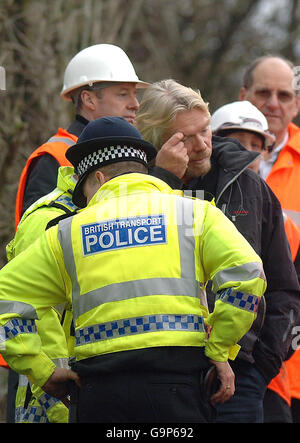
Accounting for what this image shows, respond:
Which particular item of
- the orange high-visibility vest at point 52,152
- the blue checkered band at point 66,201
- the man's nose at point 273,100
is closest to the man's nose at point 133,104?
the orange high-visibility vest at point 52,152

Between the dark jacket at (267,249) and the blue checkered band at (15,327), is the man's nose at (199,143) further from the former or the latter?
the blue checkered band at (15,327)

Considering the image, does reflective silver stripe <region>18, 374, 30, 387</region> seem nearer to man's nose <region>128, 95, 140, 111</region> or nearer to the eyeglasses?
man's nose <region>128, 95, 140, 111</region>

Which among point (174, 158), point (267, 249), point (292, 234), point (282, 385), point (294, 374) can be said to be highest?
point (174, 158)

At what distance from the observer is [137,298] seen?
3502mm

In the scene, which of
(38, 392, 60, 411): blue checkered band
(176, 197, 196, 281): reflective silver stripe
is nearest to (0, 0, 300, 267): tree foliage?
(38, 392, 60, 411): blue checkered band

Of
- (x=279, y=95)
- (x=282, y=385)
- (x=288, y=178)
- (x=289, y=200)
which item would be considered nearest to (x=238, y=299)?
(x=282, y=385)

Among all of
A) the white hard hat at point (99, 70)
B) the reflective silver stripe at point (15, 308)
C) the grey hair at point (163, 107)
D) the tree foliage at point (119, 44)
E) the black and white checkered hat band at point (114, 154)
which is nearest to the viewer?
the reflective silver stripe at point (15, 308)

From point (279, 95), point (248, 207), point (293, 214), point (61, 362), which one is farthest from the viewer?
point (279, 95)

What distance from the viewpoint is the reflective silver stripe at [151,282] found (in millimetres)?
3504

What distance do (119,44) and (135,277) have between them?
31.5 ft

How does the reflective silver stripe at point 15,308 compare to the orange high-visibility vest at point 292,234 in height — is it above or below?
above

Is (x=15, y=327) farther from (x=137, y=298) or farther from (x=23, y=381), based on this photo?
(x=23, y=381)

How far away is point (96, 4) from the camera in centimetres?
1126
